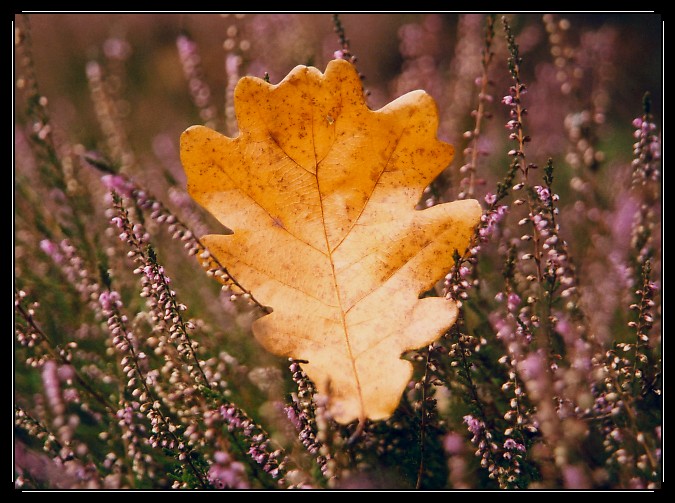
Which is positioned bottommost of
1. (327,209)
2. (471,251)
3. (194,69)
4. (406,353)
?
(406,353)

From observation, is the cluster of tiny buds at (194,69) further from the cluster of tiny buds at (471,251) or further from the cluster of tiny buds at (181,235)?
the cluster of tiny buds at (471,251)

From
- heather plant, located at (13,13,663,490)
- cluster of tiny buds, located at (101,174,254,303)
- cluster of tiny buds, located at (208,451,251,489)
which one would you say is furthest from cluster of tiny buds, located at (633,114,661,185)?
cluster of tiny buds, located at (208,451,251,489)

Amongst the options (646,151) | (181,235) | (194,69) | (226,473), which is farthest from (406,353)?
(194,69)

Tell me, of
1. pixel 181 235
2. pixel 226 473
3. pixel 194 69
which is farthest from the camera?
pixel 194 69

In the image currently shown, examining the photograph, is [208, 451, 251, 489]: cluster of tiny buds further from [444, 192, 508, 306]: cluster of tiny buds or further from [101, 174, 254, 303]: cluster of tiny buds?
[444, 192, 508, 306]: cluster of tiny buds

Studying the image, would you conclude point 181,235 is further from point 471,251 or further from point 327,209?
point 471,251

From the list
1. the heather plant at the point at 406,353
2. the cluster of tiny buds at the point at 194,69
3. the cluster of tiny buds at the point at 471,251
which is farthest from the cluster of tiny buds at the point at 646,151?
the cluster of tiny buds at the point at 194,69
